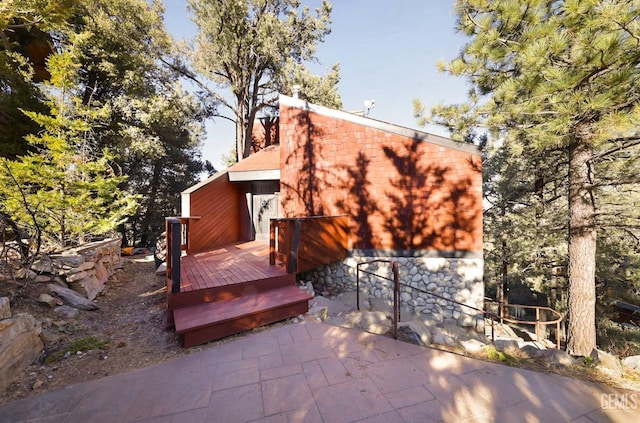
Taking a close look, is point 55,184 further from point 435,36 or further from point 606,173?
point 606,173

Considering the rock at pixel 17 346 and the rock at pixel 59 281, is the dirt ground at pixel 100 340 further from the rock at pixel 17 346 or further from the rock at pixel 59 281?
the rock at pixel 59 281

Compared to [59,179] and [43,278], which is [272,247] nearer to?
[43,278]

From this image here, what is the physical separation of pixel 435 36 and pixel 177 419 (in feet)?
27.3

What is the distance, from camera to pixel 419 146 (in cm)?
611

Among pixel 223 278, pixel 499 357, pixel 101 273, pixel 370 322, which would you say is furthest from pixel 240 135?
pixel 499 357

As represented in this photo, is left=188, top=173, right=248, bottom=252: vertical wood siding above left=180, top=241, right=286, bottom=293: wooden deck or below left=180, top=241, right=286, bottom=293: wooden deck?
above

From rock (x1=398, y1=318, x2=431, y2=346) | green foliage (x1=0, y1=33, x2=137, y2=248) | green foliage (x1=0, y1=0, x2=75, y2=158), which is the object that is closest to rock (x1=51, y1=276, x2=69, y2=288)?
green foliage (x1=0, y1=33, x2=137, y2=248)

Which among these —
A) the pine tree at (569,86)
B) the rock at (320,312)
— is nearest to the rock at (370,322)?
the rock at (320,312)

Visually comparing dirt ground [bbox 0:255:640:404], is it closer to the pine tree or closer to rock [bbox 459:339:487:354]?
rock [bbox 459:339:487:354]

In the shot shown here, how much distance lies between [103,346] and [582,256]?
8.31 m

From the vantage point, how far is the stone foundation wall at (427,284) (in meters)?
5.90

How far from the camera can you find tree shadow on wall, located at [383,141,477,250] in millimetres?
5844

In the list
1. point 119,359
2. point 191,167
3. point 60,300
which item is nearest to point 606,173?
point 119,359

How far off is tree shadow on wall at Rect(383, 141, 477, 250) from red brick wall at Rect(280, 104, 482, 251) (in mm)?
21
